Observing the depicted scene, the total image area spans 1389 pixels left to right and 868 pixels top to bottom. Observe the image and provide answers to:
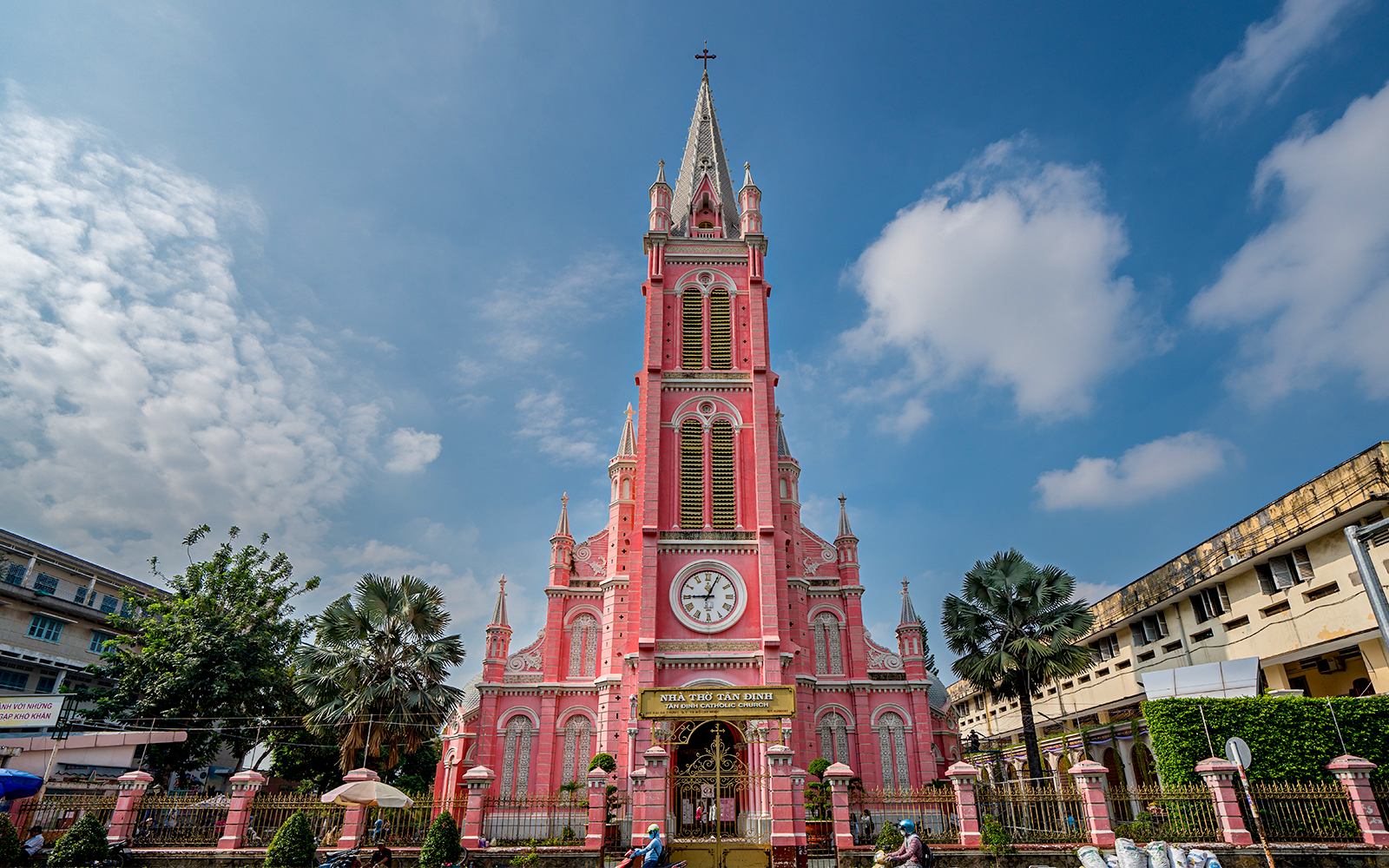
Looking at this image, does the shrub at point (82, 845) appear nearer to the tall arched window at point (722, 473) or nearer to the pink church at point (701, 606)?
the pink church at point (701, 606)

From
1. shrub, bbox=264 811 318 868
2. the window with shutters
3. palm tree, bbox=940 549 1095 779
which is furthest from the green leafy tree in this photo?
the window with shutters

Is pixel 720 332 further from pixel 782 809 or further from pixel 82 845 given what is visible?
pixel 82 845

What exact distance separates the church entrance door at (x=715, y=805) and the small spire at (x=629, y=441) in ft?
39.4

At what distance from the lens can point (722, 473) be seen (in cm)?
2789

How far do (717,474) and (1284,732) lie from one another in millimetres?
17755

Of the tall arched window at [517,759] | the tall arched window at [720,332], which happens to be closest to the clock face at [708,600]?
the tall arched window at [517,759]

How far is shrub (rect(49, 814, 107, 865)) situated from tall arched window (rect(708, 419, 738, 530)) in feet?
60.6

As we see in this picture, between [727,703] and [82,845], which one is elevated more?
[727,703]

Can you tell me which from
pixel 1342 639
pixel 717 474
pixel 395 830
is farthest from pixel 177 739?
pixel 1342 639

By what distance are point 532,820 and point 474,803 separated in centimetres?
641

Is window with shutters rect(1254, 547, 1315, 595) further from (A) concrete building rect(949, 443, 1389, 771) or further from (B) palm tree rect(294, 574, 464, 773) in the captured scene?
(B) palm tree rect(294, 574, 464, 773)

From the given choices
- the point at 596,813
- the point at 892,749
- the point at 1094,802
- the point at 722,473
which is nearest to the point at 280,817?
the point at 596,813

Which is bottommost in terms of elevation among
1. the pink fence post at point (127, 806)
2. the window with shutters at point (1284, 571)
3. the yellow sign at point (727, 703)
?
the pink fence post at point (127, 806)

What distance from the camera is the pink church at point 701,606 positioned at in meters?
24.9
